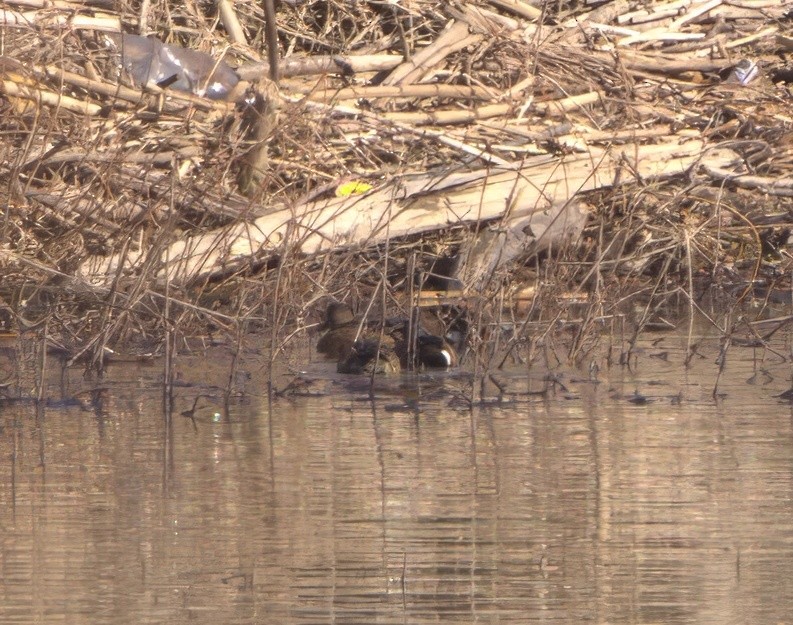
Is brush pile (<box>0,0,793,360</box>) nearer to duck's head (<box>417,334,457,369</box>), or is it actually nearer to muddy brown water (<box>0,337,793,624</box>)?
duck's head (<box>417,334,457,369</box>)

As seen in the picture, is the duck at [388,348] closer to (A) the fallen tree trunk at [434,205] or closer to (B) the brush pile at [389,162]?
(B) the brush pile at [389,162]

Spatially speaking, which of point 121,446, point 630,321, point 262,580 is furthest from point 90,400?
point 630,321

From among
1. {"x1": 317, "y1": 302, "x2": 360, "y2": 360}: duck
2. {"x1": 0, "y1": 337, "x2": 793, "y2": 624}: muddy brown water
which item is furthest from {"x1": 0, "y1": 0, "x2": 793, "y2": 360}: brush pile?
{"x1": 0, "y1": 337, "x2": 793, "y2": 624}: muddy brown water

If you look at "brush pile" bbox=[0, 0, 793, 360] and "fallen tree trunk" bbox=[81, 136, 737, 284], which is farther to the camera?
"fallen tree trunk" bbox=[81, 136, 737, 284]

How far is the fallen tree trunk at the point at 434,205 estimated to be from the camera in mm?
9734

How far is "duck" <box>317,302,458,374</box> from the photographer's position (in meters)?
8.85

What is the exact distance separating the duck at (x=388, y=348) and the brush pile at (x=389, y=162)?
271 millimetres

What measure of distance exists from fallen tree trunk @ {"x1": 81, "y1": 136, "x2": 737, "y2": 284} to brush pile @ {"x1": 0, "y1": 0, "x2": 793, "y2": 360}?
0.9 inches

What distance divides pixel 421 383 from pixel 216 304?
1647 millimetres

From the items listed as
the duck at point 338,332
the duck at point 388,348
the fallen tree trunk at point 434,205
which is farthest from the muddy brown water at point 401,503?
the fallen tree trunk at point 434,205

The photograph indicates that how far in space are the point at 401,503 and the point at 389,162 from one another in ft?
20.8

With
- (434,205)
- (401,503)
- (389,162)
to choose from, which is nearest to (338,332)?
(434,205)

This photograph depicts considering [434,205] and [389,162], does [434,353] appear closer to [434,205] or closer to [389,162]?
[434,205]

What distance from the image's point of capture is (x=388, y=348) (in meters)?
8.94
